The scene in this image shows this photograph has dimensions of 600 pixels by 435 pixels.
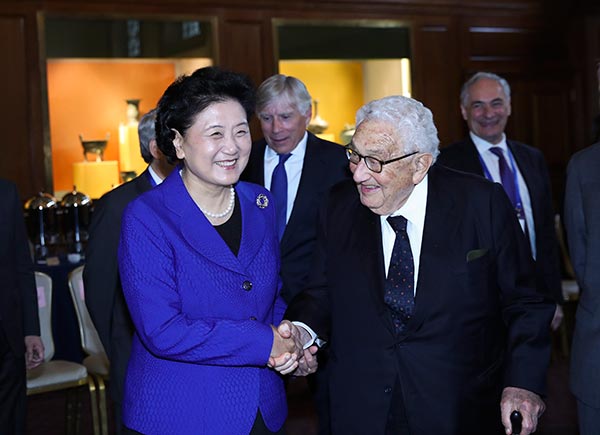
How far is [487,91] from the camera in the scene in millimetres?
5207

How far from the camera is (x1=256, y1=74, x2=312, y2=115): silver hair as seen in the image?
464 centimetres

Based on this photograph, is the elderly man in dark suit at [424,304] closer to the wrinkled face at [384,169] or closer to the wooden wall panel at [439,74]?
the wrinkled face at [384,169]

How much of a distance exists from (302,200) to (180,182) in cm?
174

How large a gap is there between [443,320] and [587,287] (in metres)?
0.60

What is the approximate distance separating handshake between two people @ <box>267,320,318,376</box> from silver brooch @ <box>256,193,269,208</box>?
380 millimetres

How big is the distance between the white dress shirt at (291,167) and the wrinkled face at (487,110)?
105 centimetres

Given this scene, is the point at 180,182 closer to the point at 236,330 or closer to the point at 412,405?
the point at 236,330

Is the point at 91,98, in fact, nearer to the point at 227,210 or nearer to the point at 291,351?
the point at 227,210

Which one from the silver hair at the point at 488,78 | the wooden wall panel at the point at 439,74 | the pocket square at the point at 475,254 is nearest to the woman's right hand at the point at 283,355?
the pocket square at the point at 475,254

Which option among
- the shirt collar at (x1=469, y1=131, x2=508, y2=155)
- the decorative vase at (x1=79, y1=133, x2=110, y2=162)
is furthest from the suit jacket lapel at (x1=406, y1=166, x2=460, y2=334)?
the decorative vase at (x1=79, y1=133, x2=110, y2=162)

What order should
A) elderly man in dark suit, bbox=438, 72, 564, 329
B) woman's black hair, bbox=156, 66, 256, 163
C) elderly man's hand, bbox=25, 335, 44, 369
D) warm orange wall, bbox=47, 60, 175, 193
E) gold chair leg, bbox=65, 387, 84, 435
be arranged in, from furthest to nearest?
warm orange wall, bbox=47, 60, 175, 193 < gold chair leg, bbox=65, 387, 84, 435 < elderly man in dark suit, bbox=438, 72, 564, 329 < elderly man's hand, bbox=25, 335, 44, 369 < woman's black hair, bbox=156, 66, 256, 163

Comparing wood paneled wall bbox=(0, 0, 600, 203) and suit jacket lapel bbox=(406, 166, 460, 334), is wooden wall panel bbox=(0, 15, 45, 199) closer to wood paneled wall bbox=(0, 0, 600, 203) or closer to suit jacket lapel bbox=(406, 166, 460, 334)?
wood paneled wall bbox=(0, 0, 600, 203)

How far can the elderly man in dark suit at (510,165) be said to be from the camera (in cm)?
468

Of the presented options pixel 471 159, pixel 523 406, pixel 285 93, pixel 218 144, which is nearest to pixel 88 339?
pixel 285 93
